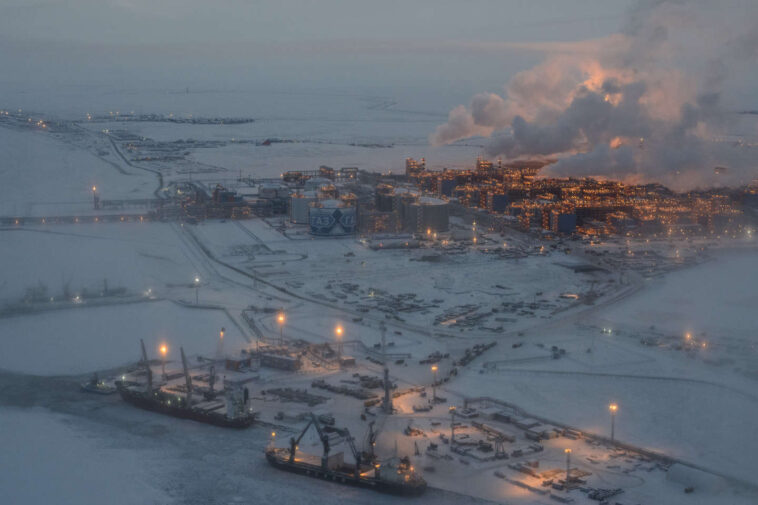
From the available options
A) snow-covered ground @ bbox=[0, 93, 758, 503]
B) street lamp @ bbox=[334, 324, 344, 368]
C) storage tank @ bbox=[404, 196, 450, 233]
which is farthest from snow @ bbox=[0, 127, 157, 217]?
street lamp @ bbox=[334, 324, 344, 368]

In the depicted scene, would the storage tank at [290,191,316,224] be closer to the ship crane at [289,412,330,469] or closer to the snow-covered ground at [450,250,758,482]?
the snow-covered ground at [450,250,758,482]

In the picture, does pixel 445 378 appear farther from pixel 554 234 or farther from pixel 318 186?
pixel 318 186

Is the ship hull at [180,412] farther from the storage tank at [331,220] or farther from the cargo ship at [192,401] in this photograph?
the storage tank at [331,220]

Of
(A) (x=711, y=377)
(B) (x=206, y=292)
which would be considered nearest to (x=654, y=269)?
(A) (x=711, y=377)

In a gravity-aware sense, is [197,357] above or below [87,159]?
below

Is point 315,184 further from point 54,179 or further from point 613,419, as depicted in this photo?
point 613,419

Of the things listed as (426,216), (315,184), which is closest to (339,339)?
(426,216)
